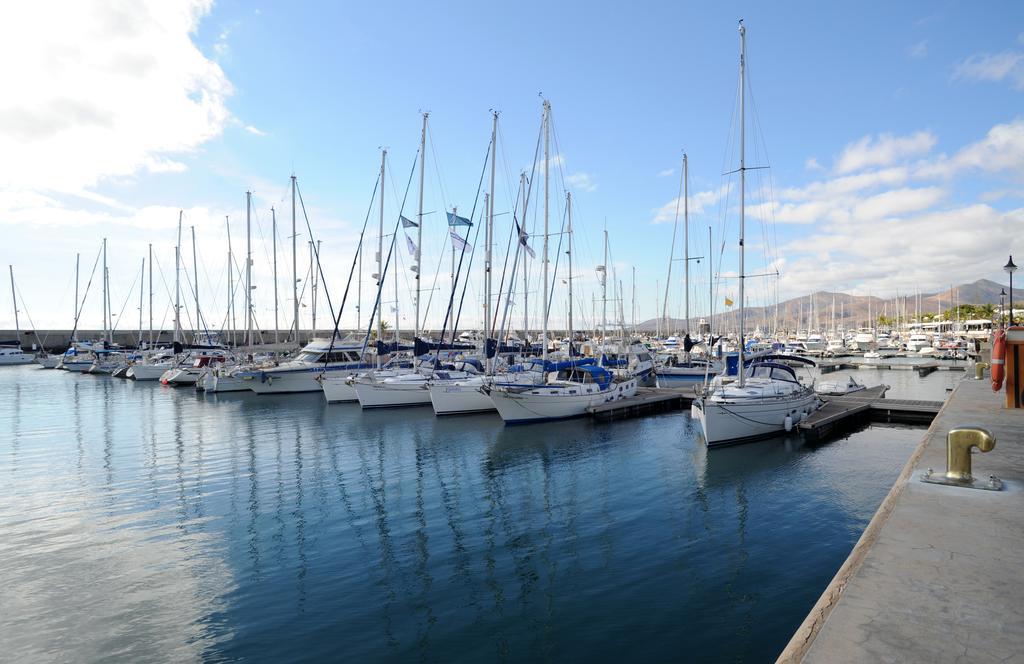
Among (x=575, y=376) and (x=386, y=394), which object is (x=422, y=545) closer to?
(x=575, y=376)

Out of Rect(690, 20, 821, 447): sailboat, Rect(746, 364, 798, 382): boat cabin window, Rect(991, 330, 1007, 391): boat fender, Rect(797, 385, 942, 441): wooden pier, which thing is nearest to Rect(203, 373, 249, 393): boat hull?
Rect(690, 20, 821, 447): sailboat

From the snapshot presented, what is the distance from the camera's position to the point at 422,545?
11555 mm

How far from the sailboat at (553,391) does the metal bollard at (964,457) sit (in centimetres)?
1916

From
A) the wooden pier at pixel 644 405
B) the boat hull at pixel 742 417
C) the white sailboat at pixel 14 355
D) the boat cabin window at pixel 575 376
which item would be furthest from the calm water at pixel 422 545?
the white sailboat at pixel 14 355

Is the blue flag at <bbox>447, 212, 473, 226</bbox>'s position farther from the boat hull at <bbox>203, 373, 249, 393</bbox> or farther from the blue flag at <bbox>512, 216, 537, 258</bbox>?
the boat hull at <bbox>203, 373, 249, 393</bbox>

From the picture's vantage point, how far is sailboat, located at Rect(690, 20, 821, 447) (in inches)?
836

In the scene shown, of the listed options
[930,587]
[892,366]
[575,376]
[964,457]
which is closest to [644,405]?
[575,376]

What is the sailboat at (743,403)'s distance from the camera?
2123 cm

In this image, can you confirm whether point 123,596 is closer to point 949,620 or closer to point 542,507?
point 542,507

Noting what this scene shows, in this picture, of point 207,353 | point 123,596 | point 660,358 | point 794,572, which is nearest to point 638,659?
point 794,572

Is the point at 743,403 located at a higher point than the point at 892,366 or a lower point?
higher

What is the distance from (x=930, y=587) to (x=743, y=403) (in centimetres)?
1755

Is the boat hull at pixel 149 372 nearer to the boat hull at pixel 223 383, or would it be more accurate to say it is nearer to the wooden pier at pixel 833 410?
the boat hull at pixel 223 383

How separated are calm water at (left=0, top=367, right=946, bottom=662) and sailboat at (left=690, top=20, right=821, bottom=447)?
999mm
